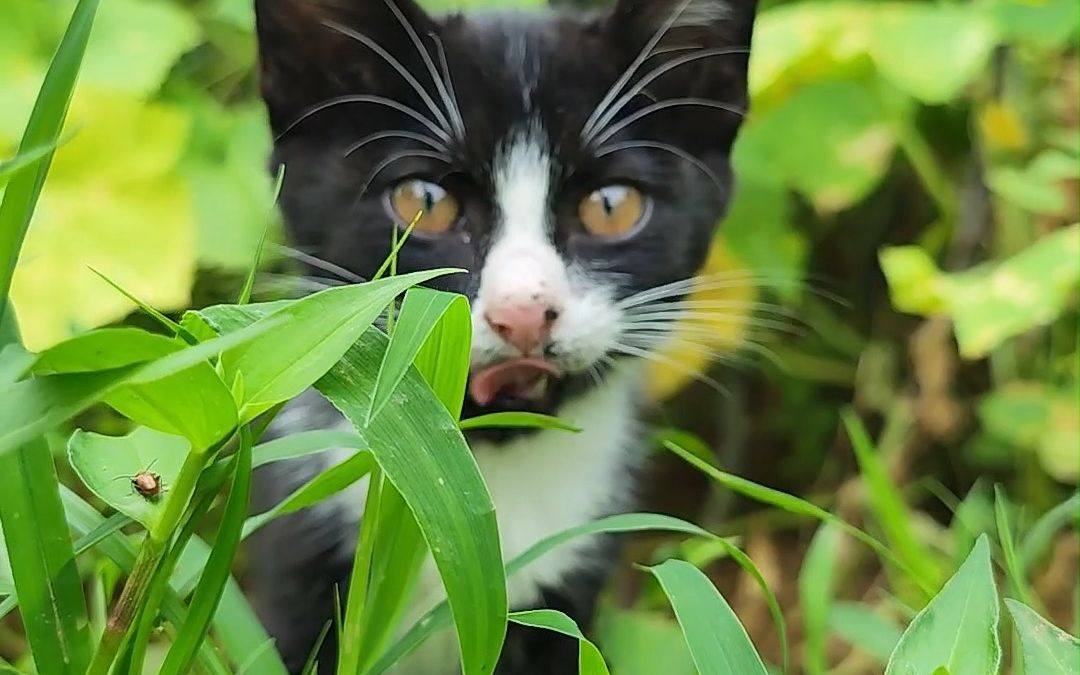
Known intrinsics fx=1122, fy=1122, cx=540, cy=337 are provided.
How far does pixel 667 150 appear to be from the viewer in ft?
2.97

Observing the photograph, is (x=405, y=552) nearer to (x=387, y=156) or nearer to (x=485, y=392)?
(x=485, y=392)

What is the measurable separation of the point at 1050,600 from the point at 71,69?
1.06 metres

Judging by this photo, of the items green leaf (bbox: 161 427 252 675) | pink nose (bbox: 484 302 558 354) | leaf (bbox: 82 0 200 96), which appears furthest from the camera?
leaf (bbox: 82 0 200 96)

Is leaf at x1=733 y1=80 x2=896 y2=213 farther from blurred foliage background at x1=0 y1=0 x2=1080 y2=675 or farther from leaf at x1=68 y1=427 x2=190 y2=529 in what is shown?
leaf at x1=68 y1=427 x2=190 y2=529

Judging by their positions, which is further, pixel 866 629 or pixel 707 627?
pixel 866 629

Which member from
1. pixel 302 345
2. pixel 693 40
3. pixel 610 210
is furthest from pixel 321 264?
pixel 302 345

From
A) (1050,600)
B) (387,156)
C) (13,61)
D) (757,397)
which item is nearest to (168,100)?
(13,61)

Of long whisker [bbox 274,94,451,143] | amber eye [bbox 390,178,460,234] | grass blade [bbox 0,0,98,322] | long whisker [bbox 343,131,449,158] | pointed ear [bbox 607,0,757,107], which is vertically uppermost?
pointed ear [bbox 607,0,757,107]

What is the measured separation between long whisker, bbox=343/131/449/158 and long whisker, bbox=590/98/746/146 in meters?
0.12

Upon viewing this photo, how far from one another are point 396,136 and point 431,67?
0.19 feet

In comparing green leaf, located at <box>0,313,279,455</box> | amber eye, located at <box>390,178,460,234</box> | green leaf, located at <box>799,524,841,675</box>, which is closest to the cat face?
amber eye, located at <box>390,178,460,234</box>

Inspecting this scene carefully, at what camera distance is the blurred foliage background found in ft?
3.47

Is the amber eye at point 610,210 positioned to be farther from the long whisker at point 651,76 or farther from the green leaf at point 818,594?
the green leaf at point 818,594

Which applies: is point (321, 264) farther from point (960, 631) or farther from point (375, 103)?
point (960, 631)
